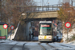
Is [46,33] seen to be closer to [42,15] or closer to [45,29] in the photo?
[45,29]

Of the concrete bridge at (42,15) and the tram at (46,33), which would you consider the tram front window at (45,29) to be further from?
the concrete bridge at (42,15)

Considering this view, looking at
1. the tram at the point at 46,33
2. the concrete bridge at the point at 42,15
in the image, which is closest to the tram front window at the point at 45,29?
the tram at the point at 46,33

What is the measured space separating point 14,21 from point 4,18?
10.3ft

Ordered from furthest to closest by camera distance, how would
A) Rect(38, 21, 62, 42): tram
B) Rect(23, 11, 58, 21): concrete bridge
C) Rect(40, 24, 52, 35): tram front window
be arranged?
Rect(23, 11, 58, 21): concrete bridge → Rect(40, 24, 52, 35): tram front window → Rect(38, 21, 62, 42): tram

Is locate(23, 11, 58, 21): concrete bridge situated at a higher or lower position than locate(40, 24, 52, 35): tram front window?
higher

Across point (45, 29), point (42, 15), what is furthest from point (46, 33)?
point (42, 15)

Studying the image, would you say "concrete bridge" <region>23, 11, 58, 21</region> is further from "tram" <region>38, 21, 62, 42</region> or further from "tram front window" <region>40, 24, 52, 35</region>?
"tram front window" <region>40, 24, 52, 35</region>

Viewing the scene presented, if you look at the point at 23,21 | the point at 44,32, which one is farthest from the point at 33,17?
the point at 44,32

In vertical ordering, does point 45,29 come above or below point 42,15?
below

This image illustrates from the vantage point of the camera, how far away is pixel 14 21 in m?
51.9

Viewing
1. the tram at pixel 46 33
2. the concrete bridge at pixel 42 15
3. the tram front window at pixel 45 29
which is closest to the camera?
the tram at pixel 46 33

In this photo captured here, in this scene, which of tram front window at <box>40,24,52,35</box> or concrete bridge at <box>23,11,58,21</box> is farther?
concrete bridge at <box>23,11,58,21</box>

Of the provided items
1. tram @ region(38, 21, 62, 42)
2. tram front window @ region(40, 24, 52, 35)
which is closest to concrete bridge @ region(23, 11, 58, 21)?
tram @ region(38, 21, 62, 42)

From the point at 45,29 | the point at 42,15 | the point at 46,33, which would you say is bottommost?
the point at 46,33
